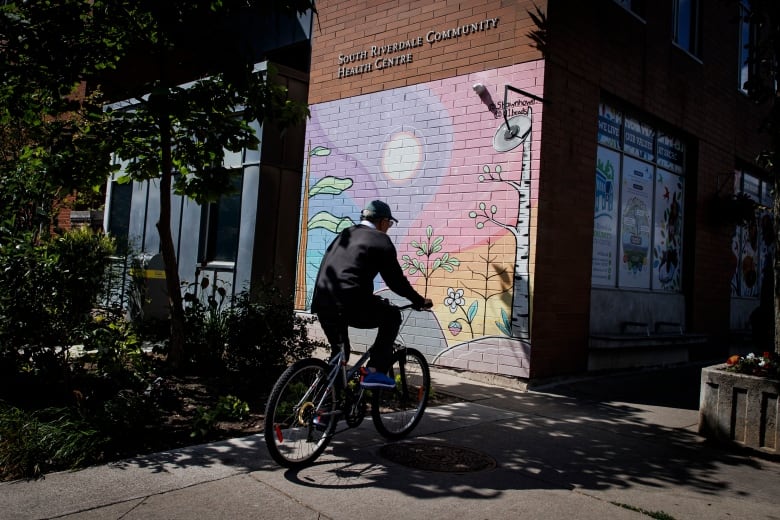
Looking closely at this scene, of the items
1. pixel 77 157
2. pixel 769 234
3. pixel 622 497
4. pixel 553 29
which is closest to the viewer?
pixel 622 497

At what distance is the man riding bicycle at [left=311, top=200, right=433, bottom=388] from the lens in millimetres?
4645

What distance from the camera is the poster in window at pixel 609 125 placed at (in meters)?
9.07

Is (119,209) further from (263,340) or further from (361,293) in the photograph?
(361,293)

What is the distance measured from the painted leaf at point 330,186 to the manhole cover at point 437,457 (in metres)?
5.35

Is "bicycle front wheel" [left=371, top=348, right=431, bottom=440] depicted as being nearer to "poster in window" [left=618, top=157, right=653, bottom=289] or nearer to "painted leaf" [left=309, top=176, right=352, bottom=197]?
"painted leaf" [left=309, top=176, right=352, bottom=197]

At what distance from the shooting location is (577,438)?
18.5 ft

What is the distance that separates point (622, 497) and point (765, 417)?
2.11 metres

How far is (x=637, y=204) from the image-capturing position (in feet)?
32.4

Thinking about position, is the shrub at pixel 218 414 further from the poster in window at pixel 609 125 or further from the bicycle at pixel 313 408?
the poster in window at pixel 609 125

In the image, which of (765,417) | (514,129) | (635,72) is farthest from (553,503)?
(635,72)

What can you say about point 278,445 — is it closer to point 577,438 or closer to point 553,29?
point 577,438

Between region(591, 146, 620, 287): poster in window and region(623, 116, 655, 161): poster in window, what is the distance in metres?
0.42

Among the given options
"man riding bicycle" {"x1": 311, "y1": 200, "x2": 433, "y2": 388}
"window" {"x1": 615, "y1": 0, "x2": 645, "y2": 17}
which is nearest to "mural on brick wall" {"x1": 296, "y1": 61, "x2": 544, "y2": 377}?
"window" {"x1": 615, "y1": 0, "x2": 645, "y2": 17}

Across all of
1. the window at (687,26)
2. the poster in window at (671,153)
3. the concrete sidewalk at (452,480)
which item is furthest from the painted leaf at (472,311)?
the window at (687,26)
